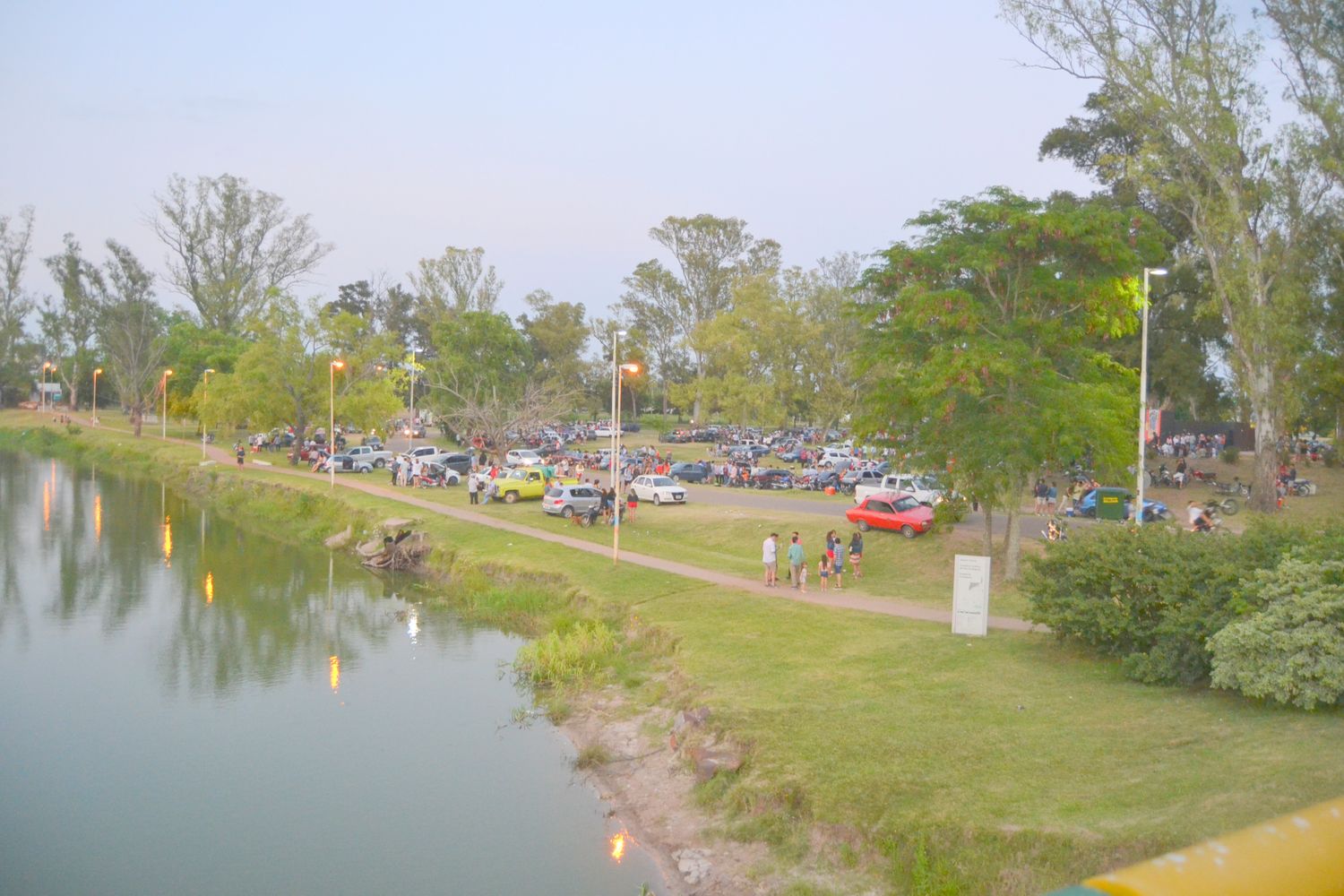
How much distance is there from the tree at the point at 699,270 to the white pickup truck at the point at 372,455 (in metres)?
33.0

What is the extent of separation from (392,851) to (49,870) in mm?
4584

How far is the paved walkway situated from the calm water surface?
232 inches

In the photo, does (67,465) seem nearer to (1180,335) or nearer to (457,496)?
(457,496)

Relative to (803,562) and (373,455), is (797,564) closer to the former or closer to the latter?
(803,562)

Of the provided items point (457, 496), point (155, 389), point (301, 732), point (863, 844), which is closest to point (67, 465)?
point (155, 389)

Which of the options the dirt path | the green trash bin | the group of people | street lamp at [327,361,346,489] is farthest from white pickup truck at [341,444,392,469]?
the green trash bin

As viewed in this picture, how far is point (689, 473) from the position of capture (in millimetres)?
58156

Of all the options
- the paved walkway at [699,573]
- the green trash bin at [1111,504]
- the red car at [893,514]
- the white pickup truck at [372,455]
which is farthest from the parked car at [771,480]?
the white pickup truck at [372,455]

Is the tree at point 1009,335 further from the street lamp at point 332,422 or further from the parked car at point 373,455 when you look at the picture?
the parked car at point 373,455

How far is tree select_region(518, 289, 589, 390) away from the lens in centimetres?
10575

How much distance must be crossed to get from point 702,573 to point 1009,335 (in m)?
10.8

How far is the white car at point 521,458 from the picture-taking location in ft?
201

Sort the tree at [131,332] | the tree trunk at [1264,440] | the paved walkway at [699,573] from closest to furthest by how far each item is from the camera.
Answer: the paved walkway at [699,573] → the tree trunk at [1264,440] → the tree at [131,332]

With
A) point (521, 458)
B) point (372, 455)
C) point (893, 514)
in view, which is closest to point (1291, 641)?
point (893, 514)
